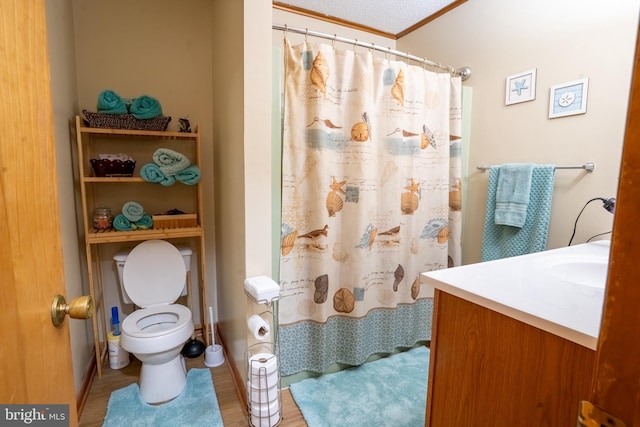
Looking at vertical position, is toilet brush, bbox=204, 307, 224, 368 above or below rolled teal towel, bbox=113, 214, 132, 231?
below

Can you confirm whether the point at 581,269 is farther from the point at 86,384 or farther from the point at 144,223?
the point at 86,384

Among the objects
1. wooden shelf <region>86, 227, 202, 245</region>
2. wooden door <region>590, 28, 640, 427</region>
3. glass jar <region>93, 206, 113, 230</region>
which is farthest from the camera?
glass jar <region>93, 206, 113, 230</region>

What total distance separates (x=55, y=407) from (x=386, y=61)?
1.96 meters

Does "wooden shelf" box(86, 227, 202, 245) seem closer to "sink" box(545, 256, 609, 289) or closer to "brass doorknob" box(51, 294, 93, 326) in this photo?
"brass doorknob" box(51, 294, 93, 326)

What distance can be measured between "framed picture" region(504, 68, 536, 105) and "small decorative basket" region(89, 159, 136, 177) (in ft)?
7.84

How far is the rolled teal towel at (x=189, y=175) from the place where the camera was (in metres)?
1.94

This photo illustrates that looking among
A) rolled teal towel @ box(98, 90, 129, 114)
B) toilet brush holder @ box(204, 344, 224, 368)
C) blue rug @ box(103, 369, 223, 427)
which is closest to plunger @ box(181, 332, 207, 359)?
toilet brush holder @ box(204, 344, 224, 368)

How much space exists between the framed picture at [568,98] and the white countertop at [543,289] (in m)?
0.80

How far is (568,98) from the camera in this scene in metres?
1.67

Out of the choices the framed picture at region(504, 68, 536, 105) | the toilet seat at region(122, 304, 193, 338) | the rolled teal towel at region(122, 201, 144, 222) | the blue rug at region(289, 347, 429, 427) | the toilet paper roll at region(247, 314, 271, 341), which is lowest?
the blue rug at region(289, 347, 429, 427)

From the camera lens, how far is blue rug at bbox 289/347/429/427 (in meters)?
1.58

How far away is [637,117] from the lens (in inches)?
12.6

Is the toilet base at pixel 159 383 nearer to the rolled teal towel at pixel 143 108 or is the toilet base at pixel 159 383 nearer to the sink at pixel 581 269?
the rolled teal towel at pixel 143 108

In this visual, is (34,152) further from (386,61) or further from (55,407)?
(386,61)
